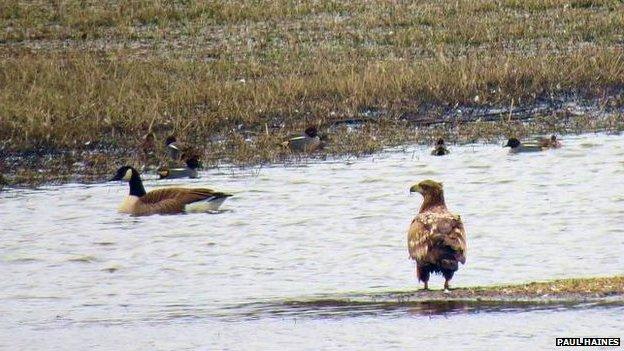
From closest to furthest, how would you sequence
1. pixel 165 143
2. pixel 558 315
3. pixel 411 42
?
pixel 558 315 < pixel 165 143 < pixel 411 42

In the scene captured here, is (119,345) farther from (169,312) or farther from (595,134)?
(595,134)

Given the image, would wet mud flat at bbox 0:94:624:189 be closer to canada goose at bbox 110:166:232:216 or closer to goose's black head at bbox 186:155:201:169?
goose's black head at bbox 186:155:201:169

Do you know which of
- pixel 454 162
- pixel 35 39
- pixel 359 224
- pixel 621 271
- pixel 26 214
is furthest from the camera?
pixel 35 39

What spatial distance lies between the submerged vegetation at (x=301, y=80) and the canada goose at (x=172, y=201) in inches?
96.8

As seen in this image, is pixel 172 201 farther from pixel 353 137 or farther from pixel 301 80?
pixel 301 80

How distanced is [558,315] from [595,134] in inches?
406

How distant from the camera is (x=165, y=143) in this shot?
19625mm

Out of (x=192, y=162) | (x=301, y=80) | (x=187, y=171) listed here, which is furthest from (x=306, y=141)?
(x=301, y=80)

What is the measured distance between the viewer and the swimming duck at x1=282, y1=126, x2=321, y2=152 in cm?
1877

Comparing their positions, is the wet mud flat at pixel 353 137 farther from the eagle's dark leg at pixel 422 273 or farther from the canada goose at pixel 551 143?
the eagle's dark leg at pixel 422 273

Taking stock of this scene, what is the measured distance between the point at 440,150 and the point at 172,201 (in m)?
3.96

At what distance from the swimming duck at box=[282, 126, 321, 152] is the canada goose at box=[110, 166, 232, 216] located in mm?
2668

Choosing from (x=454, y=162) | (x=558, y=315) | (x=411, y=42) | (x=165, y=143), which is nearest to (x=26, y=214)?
(x=165, y=143)

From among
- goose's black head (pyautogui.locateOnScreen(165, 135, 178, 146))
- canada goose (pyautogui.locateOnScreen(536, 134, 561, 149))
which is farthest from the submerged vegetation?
canada goose (pyautogui.locateOnScreen(536, 134, 561, 149))
